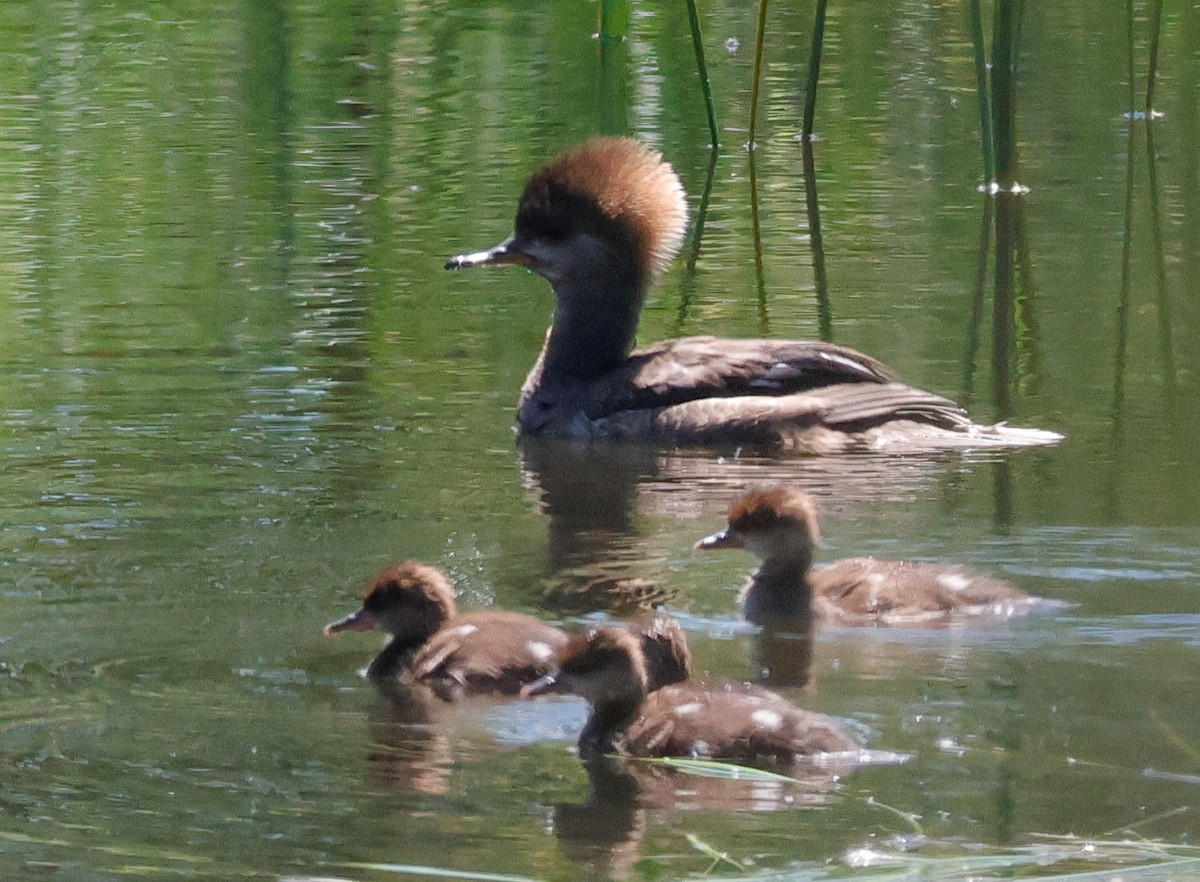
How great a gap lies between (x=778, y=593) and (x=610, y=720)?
4.29ft

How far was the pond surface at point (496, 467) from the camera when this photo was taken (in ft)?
17.6

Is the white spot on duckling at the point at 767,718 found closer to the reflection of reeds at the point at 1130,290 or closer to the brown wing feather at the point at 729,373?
the reflection of reeds at the point at 1130,290

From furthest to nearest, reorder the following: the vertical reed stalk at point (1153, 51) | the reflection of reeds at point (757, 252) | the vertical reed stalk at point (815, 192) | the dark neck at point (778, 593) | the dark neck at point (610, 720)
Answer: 1. the vertical reed stalk at point (1153, 51)
2. the vertical reed stalk at point (815, 192)
3. the reflection of reeds at point (757, 252)
4. the dark neck at point (778, 593)
5. the dark neck at point (610, 720)

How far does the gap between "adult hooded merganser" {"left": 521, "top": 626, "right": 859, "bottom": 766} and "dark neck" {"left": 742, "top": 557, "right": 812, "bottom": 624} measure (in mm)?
985

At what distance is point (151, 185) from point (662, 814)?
418 inches

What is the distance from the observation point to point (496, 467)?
9.25m

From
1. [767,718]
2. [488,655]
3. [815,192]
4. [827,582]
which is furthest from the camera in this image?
[815,192]

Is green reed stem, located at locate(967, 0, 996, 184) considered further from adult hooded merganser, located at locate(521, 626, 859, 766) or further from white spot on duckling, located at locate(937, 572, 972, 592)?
adult hooded merganser, located at locate(521, 626, 859, 766)

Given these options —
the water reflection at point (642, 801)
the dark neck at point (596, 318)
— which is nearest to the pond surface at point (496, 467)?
the water reflection at point (642, 801)

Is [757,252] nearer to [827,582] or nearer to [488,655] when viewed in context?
[827,582]

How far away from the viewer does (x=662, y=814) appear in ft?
17.7

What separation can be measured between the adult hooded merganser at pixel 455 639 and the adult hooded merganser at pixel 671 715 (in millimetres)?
212

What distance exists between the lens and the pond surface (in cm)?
538

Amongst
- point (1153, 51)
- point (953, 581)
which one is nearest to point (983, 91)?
point (1153, 51)
